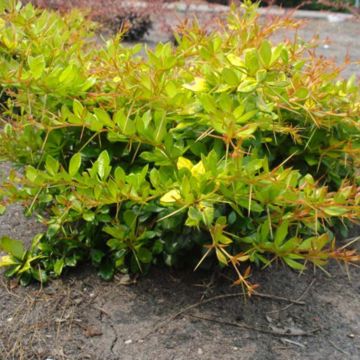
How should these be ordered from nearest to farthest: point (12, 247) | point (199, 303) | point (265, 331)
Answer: point (265, 331), point (199, 303), point (12, 247)

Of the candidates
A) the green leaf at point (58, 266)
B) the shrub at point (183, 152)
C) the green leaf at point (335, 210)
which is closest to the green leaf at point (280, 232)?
the shrub at point (183, 152)

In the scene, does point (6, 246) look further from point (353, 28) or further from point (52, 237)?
point (353, 28)

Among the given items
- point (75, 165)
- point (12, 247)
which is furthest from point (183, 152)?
point (12, 247)

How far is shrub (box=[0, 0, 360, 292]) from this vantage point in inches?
79.8

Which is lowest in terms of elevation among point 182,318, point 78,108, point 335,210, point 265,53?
point 182,318

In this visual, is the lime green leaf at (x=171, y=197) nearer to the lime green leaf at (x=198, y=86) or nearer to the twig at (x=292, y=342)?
the lime green leaf at (x=198, y=86)

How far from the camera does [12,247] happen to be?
255cm

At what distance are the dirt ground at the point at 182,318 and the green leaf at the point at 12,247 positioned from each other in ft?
0.40

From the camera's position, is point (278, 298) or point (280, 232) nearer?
point (280, 232)

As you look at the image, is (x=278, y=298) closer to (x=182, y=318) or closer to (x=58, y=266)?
(x=182, y=318)

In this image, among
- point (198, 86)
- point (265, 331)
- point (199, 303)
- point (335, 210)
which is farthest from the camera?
point (199, 303)

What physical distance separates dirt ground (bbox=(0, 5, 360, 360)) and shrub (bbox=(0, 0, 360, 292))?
94mm

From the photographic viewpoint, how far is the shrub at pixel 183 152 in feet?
6.65

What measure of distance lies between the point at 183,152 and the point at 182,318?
0.62 m
